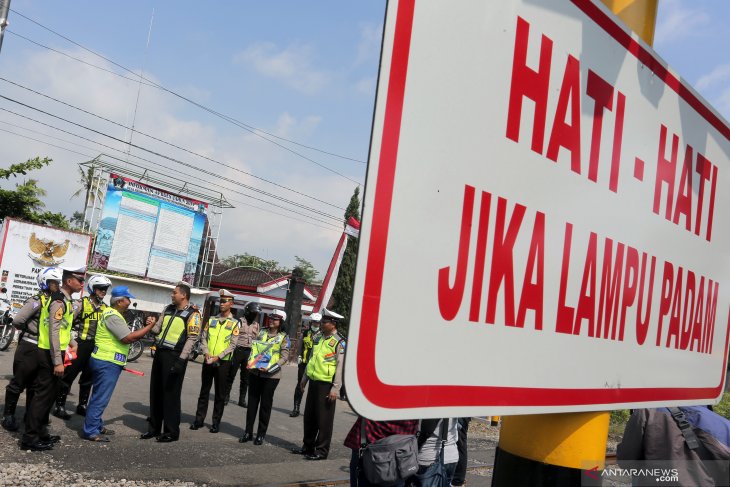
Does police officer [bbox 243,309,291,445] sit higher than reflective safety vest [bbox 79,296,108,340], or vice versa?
reflective safety vest [bbox 79,296,108,340]

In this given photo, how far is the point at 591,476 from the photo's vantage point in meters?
1.43

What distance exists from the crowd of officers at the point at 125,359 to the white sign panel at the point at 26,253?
9.40 metres

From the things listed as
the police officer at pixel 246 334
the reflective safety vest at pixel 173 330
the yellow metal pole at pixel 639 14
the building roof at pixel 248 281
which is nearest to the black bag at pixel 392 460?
the yellow metal pole at pixel 639 14

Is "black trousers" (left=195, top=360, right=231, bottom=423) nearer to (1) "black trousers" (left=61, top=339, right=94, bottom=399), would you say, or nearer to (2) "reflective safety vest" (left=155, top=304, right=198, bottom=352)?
(2) "reflective safety vest" (left=155, top=304, right=198, bottom=352)

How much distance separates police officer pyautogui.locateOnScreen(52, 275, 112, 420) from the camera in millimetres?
8391

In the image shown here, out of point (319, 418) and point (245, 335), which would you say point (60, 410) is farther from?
point (319, 418)

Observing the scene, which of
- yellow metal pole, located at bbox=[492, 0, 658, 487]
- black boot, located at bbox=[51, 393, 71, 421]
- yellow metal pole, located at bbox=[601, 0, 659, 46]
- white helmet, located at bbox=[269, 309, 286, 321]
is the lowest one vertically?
black boot, located at bbox=[51, 393, 71, 421]

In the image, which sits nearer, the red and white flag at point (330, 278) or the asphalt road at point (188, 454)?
the asphalt road at point (188, 454)

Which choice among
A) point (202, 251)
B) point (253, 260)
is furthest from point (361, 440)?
point (253, 260)

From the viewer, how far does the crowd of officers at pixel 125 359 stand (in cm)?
691

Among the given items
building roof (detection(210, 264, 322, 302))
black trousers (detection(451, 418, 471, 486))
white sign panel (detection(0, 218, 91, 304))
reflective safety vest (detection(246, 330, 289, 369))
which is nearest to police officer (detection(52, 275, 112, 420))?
reflective safety vest (detection(246, 330, 289, 369))

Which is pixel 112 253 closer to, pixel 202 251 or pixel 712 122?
pixel 202 251

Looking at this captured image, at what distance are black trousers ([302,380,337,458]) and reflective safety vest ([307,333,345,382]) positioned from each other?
90 millimetres

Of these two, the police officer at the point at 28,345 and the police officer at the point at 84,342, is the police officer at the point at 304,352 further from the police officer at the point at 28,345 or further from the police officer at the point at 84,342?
the police officer at the point at 28,345
